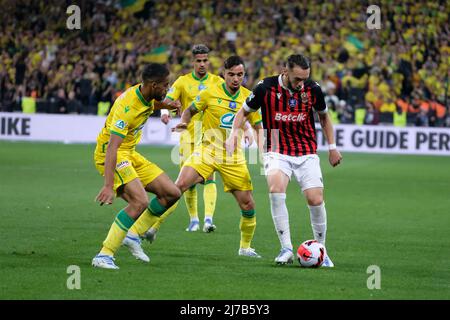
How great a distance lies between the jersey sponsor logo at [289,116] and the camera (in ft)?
31.4

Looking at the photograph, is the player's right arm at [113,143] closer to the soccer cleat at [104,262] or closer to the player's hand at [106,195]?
the player's hand at [106,195]

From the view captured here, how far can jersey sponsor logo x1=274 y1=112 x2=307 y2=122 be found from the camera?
958 cm

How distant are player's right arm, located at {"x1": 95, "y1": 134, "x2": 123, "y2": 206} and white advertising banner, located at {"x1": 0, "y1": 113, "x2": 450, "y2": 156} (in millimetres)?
18513

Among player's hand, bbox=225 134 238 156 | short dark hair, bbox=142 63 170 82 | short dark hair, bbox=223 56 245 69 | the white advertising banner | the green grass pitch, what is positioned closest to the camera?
the green grass pitch

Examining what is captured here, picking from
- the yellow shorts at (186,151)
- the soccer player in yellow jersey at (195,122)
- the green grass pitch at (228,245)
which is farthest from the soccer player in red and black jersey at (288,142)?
the yellow shorts at (186,151)

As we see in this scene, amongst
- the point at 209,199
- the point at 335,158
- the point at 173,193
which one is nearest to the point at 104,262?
the point at 173,193

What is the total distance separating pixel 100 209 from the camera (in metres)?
14.1

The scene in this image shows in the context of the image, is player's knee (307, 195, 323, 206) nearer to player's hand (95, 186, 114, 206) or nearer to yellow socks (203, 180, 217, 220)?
player's hand (95, 186, 114, 206)

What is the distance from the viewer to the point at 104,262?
8.86m

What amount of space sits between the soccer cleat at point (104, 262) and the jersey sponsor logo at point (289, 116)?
2.16 meters

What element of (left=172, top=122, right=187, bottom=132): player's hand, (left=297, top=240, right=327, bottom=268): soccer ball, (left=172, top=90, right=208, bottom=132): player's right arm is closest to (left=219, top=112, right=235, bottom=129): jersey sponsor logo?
(left=172, top=90, right=208, bottom=132): player's right arm

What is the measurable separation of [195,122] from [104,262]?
4181mm
